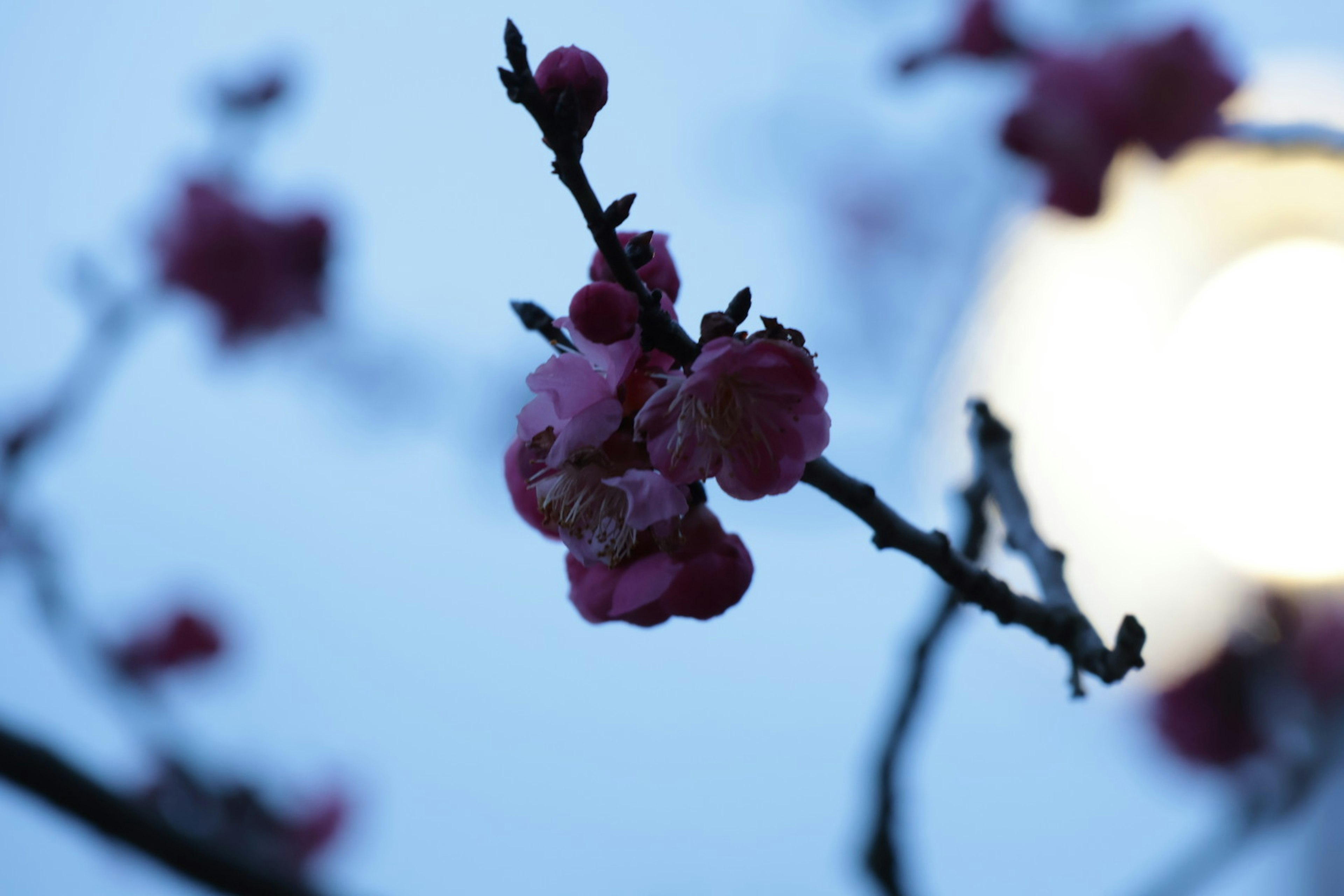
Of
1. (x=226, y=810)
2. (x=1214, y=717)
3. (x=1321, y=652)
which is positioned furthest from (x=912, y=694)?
(x=1214, y=717)

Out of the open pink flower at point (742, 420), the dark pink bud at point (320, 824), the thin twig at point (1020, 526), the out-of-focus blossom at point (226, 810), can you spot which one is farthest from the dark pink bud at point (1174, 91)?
the dark pink bud at point (320, 824)

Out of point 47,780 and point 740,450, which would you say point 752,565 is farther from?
point 47,780

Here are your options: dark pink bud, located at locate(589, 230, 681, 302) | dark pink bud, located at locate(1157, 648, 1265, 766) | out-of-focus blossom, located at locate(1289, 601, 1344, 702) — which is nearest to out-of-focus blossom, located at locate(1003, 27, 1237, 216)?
out-of-focus blossom, located at locate(1289, 601, 1344, 702)

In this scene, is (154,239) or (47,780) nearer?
(47,780)

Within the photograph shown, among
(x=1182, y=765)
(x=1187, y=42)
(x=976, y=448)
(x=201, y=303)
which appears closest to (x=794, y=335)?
(x=976, y=448)

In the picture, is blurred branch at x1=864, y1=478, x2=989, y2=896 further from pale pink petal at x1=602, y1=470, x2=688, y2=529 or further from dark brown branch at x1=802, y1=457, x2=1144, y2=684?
pale pink petal at x1=602, y1=470, x2=688, y2=529

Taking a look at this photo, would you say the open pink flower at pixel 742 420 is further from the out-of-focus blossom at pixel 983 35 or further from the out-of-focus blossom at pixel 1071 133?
the out-of-focus blossom at pixel 983 35

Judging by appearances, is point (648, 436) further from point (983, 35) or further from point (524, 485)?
point (983, 35)
